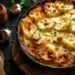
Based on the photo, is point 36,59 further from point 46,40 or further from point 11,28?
point 11,28

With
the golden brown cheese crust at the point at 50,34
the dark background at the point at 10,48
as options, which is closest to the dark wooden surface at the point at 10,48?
the dark background at the point at 10,48

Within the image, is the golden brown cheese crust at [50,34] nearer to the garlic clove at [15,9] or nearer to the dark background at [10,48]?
the dark background at [10,48]

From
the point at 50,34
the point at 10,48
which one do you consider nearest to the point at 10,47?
the point at 10,48

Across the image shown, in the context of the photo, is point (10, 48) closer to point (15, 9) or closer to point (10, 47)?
point (10, 47)

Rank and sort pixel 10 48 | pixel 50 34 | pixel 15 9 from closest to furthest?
pixel 50 34 < pixel 10 48 < pixel 15 9

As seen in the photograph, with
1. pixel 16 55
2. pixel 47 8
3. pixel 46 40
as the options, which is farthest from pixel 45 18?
pixel 16 55

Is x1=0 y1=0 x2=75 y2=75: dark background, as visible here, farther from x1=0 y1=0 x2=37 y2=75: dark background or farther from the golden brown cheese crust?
the golden brown cheese crust

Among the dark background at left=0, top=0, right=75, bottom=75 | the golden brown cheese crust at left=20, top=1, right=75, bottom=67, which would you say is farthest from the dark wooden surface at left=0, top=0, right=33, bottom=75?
the golden brown cheese crust at left=20, top=1, right=75, bottom=67

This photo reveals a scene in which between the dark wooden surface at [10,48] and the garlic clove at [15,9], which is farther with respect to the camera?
the garlic clove at [15,9]

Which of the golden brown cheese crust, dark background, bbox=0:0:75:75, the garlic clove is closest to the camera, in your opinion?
the golden brown cheese crust
